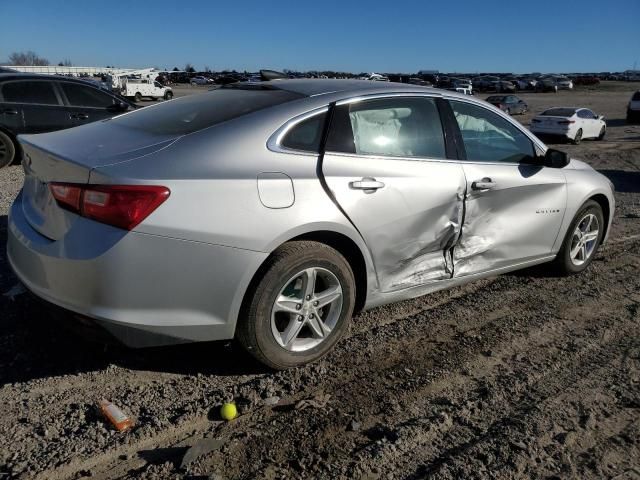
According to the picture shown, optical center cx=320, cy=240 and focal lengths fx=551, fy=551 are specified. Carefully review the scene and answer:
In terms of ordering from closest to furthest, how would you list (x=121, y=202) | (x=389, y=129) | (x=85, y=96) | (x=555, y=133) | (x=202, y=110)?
(x=121, y=202) → (x=202, y=110) → (x=389, y=129) → (x=85, y=96) → (x=555, y=133)

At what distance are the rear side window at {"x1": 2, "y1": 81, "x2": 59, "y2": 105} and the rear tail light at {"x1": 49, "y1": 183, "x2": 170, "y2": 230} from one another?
7.99 meters

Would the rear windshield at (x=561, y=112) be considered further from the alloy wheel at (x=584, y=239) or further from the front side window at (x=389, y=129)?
the front side window at (x=389, y=129)

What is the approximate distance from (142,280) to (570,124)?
20.2 m

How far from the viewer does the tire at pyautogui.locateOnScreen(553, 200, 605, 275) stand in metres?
4.69

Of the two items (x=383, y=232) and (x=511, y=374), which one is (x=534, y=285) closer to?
(x=511, y=374)

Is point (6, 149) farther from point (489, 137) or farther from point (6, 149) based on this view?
point (489, 137)

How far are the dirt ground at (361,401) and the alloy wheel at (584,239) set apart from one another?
852mm

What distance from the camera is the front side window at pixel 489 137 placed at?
12.7 ft

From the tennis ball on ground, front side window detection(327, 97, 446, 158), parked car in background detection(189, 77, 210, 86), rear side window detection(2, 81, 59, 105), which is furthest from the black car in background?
parked car in background detection(189, 77, 210, 86)

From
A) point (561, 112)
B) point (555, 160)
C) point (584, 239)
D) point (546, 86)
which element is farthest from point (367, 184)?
point (546, 86)

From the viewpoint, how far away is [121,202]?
2.49m

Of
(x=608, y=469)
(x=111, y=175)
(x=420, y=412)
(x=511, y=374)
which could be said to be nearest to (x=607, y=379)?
(x=511, y=374)

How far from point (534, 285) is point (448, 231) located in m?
1.47

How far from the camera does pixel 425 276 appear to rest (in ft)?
12.0
